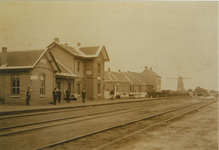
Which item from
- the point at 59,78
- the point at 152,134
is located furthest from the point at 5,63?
the point at 152,134

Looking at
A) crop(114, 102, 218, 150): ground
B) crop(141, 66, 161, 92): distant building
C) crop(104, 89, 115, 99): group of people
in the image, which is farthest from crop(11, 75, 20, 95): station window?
crop(141, 66, 161, 92): distant building

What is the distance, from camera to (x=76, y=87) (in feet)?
98.2

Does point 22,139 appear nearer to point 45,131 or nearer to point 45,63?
point 45,131

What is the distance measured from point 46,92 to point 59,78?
4.18 meters

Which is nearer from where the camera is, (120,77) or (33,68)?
(33,68)

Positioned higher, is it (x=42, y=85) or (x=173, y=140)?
(x=42, y=85)

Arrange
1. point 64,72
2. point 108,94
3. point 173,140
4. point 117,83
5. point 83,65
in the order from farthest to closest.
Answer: point 117,83 < point 108,94 < point 83,65 < point 64,72 < point 173,140

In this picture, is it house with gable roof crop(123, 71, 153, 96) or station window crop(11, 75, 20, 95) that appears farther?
house with gable roof crop(123, 71, 153, 96)

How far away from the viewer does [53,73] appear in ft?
75.3

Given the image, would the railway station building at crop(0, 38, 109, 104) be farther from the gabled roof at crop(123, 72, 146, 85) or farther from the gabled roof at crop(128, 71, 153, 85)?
the gabled roof at crop(128, 71, 153, 85)

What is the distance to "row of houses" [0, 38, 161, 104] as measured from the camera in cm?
1992

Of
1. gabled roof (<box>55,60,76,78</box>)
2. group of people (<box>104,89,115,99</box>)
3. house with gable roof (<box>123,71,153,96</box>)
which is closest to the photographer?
gabled roof (<box>55,60,76,78</box>)

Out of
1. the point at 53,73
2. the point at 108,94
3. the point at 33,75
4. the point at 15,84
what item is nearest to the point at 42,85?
the point at 33,75

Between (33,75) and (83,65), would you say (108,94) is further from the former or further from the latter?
(33,75)
